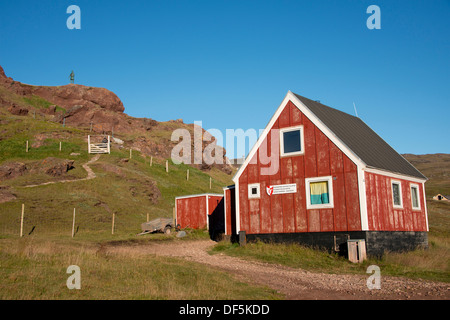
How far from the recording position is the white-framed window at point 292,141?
70.6 ft

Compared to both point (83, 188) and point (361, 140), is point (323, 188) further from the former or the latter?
point (83, 188)

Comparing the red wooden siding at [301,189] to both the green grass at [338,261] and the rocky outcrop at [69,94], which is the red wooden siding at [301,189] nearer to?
the green grass at [338,261]

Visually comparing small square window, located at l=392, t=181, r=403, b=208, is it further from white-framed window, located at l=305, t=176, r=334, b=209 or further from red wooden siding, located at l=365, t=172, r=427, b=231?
white-framed window, located at l=305, t=176, r=334, b=209

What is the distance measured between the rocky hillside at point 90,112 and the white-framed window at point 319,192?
52040 millimetres

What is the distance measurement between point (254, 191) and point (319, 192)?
4.23 meters

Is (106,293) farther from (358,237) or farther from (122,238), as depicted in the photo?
(122,238)

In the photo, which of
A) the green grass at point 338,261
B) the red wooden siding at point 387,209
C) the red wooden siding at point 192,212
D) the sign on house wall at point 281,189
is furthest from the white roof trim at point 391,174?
the red wooden siding at point 192,212

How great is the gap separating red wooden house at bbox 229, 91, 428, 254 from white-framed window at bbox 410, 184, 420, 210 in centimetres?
1

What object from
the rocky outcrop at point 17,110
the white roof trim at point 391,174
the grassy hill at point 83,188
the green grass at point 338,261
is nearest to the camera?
the green grass at point 338,261

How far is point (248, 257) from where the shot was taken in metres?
19.5

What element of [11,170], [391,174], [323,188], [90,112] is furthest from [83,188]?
[90,112]

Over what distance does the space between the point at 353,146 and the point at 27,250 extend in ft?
54.6

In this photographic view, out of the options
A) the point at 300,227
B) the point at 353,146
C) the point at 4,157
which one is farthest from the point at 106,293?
the point at 4,157

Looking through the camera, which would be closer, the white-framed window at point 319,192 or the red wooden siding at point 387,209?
the red wooden siding at point 387,209
